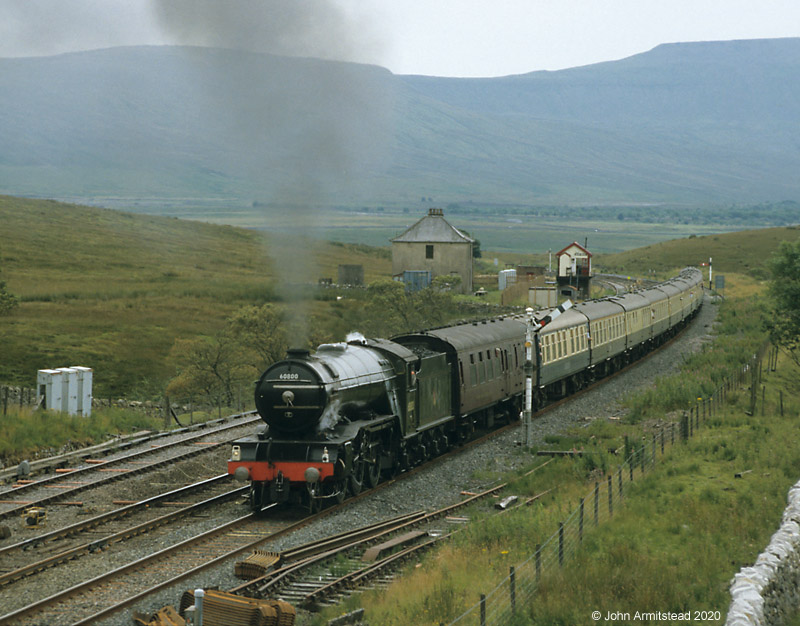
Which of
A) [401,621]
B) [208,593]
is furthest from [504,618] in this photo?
[208,593]

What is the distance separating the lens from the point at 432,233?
100438 millimetres

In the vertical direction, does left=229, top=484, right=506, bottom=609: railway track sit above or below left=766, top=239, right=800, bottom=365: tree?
below

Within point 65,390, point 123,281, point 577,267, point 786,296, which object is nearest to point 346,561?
point 65,390

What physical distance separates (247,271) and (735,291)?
5607 cm

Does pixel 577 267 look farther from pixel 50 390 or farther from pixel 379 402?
pixel 379 402

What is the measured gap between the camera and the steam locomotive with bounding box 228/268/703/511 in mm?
20484

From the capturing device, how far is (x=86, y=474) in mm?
24984

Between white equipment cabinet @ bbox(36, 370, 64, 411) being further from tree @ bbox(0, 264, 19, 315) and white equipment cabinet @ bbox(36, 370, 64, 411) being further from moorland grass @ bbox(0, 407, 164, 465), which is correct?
tree @ bbox(0, 264, 19, 315)

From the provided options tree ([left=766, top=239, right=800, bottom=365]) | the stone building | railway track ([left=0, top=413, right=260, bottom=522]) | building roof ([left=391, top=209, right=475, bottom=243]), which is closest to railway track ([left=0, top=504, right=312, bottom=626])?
railway track ([left=0, top=413, right=260, bottom=522])

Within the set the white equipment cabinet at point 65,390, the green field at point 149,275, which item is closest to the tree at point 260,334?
the green field at point 149,275

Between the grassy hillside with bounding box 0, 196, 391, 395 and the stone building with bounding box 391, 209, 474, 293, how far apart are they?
12.7 meters

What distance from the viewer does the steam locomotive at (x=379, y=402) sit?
20.5 m

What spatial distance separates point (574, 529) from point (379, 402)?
790 cm

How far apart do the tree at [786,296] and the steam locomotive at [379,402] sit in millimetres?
13369
